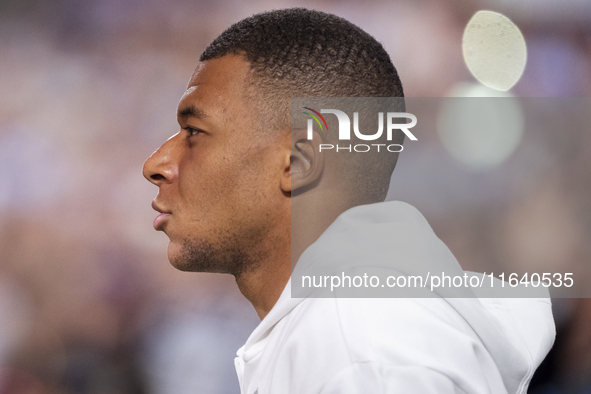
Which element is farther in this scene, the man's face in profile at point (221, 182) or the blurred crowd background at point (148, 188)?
the blurred crowd background at point (148, 188)

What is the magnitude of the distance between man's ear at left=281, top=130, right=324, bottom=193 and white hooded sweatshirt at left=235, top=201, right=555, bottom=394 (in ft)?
0.47

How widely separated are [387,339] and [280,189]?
0.50m

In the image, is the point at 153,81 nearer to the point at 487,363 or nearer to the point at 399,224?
the point at 399,224

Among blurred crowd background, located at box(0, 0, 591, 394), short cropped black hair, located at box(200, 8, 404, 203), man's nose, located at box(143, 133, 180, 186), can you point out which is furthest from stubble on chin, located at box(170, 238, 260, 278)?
blurred crowd background, located at box(0, 0, 591, 394)

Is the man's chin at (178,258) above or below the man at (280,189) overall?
below

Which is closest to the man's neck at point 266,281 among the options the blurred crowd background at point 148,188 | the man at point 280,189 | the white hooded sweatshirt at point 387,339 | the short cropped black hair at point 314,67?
the man at point 280,189

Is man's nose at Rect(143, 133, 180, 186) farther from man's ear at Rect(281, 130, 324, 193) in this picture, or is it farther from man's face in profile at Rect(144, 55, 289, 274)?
man's ear at Rect(281, 130, 324, 193)

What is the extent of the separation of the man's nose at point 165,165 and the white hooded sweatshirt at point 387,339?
0.44 metres

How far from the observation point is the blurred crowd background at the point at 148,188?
11.0 ft

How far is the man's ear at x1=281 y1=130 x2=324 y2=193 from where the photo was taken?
44.1 inches

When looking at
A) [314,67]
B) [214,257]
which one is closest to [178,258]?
[214,257]

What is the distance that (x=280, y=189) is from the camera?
1.14 meters

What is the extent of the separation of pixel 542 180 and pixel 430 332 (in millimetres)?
3368

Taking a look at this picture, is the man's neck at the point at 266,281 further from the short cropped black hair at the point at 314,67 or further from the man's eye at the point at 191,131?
the man's eye at the point at 191,131
